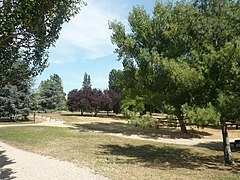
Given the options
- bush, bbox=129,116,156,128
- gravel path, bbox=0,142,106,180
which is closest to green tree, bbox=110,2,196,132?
bush, bbox=129,116,156,128

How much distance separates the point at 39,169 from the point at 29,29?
529cm

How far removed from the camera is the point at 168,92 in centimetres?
1329

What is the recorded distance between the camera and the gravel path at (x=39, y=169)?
9734 mm

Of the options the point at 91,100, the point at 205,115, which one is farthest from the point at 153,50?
the point at 91,100

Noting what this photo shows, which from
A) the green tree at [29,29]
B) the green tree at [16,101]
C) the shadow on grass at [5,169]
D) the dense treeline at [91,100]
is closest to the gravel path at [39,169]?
the shadow on grass at [5,169]

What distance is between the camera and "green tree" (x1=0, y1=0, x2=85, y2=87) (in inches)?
309

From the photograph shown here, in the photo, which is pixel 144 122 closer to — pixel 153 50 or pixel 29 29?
pixel 153 50

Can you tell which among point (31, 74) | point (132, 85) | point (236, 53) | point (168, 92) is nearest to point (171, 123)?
point (168, 92)

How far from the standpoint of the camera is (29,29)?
343 inches

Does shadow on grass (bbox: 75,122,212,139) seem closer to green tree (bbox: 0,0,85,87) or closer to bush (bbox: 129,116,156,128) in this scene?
bush (bbox: 129,116,156,128)

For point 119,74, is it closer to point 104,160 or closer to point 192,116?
point 104,160

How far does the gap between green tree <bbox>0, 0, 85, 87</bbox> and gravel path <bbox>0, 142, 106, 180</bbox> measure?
3273 millimetres

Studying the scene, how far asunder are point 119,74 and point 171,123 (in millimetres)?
19181

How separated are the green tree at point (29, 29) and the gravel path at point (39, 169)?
3.27 m
